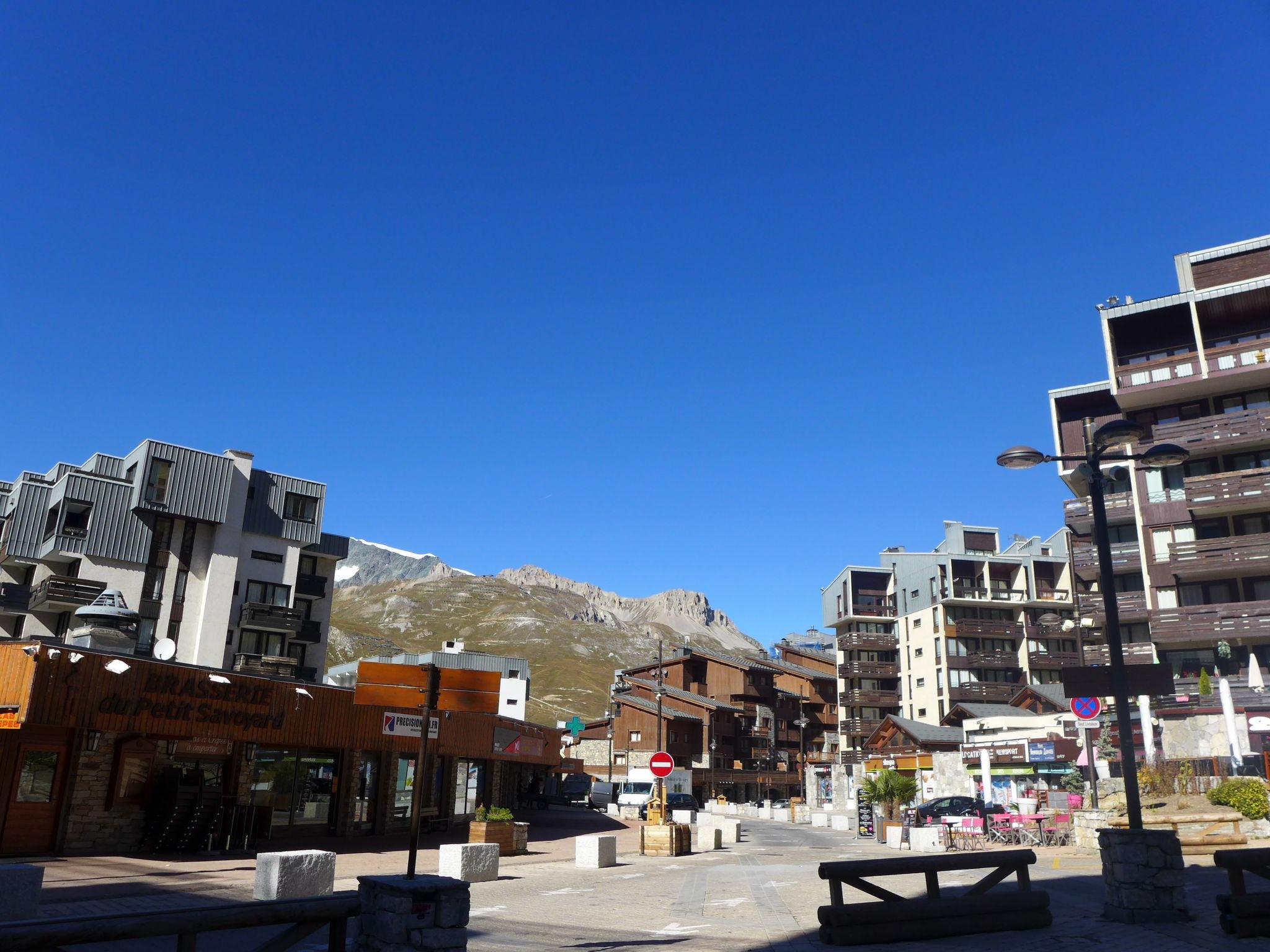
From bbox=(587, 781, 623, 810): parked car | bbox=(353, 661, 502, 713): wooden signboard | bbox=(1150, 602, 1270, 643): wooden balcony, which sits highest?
bbox=(1150, 602, 1270, 643): wooden balcony

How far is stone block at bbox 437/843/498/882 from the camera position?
58.7 ft

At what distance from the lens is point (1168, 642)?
44500mm

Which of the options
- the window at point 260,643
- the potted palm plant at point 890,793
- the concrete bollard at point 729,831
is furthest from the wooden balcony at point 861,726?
the concrete bollard at point 729,831

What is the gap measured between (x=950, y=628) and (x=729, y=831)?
168 ft

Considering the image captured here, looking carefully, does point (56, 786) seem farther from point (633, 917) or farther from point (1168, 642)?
point (1168, 642)

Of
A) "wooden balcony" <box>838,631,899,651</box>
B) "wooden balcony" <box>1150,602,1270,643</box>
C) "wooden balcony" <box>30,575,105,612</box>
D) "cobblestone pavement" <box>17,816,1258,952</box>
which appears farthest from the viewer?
"wooden balcony" <box>838,631,899,651</box>

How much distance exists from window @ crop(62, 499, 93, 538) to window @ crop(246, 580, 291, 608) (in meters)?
9.78

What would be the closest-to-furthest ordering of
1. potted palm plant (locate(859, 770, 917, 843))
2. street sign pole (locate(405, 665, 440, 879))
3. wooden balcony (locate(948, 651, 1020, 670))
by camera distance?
street sign pole (locate(405, 665, 440, 879)) → potted palm plant (locate(859, 770, 917, 843)) → wooden balcony (locate(948, 651, 1020, 670))

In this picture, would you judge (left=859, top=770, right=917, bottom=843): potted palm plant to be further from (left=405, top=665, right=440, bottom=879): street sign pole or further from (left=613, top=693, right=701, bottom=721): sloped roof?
(left=613, top=693, right=701, bottom=721): sloped roof

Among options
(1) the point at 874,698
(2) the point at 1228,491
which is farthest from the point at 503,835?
(1) the point at 874,698

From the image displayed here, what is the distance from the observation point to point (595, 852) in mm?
21422

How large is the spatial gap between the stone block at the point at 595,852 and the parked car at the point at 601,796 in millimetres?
39275

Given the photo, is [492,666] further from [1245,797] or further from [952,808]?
[1245,797]

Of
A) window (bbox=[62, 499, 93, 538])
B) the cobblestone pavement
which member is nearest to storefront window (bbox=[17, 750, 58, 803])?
the cobblestone pavement
